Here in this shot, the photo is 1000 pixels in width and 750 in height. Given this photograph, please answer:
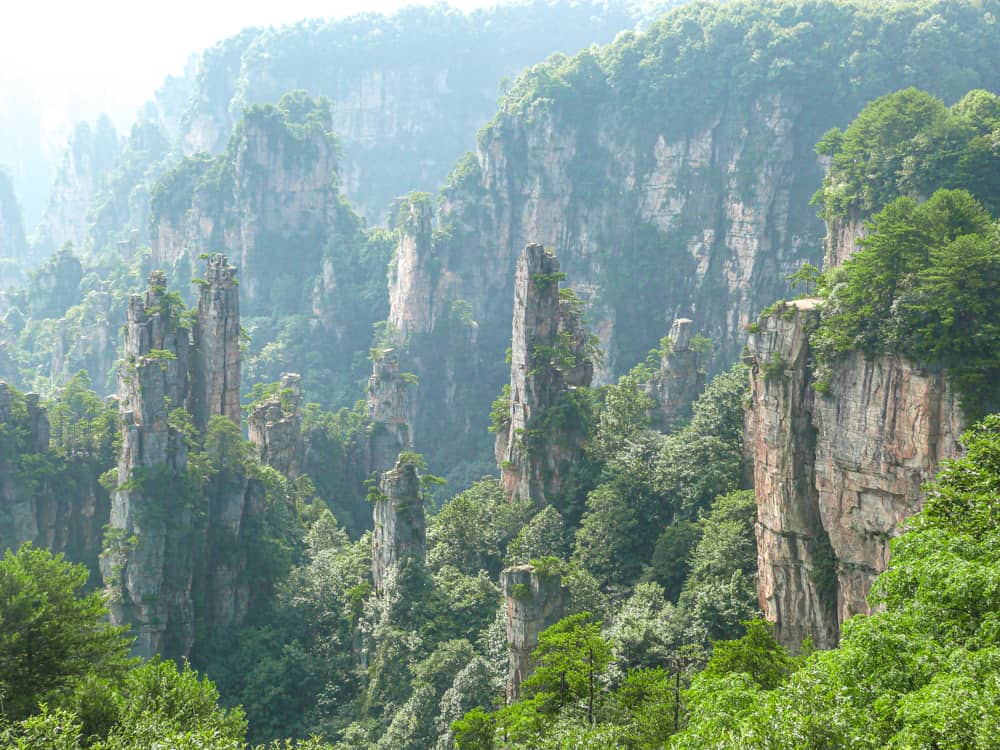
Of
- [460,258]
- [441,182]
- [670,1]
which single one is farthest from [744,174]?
[670,1]

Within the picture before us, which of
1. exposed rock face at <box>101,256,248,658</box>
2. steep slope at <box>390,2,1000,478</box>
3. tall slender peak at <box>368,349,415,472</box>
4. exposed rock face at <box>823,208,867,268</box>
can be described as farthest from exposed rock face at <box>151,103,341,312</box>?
exposed rock face at <box>823,208,867,268</box>

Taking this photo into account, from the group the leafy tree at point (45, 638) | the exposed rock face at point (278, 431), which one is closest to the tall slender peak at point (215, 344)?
the exposed rock face at point (278, 431)

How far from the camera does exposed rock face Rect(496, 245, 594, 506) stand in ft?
160

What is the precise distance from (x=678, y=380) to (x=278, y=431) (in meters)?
22.4

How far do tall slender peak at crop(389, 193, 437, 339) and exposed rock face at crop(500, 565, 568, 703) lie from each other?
2165 inches

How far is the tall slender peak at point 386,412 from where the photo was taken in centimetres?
6488

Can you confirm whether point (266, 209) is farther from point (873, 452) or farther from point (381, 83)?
point (873, 452)

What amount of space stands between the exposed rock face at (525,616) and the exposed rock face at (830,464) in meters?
7.08

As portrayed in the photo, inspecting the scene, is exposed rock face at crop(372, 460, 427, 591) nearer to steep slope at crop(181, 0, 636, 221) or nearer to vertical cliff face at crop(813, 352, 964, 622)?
vertical cliff face at crop(813, 352, 964, 622)

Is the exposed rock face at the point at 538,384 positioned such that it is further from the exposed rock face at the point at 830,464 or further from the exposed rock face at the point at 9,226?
the exposed rock face at the point at 9,226

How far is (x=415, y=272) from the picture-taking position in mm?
87312

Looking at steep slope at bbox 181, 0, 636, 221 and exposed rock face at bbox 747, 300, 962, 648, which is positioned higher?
steep slope at bbox 181, 0, 636, 221

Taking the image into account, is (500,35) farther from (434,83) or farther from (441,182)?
(441,182)

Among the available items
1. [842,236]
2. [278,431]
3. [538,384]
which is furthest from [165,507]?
[842,236]
